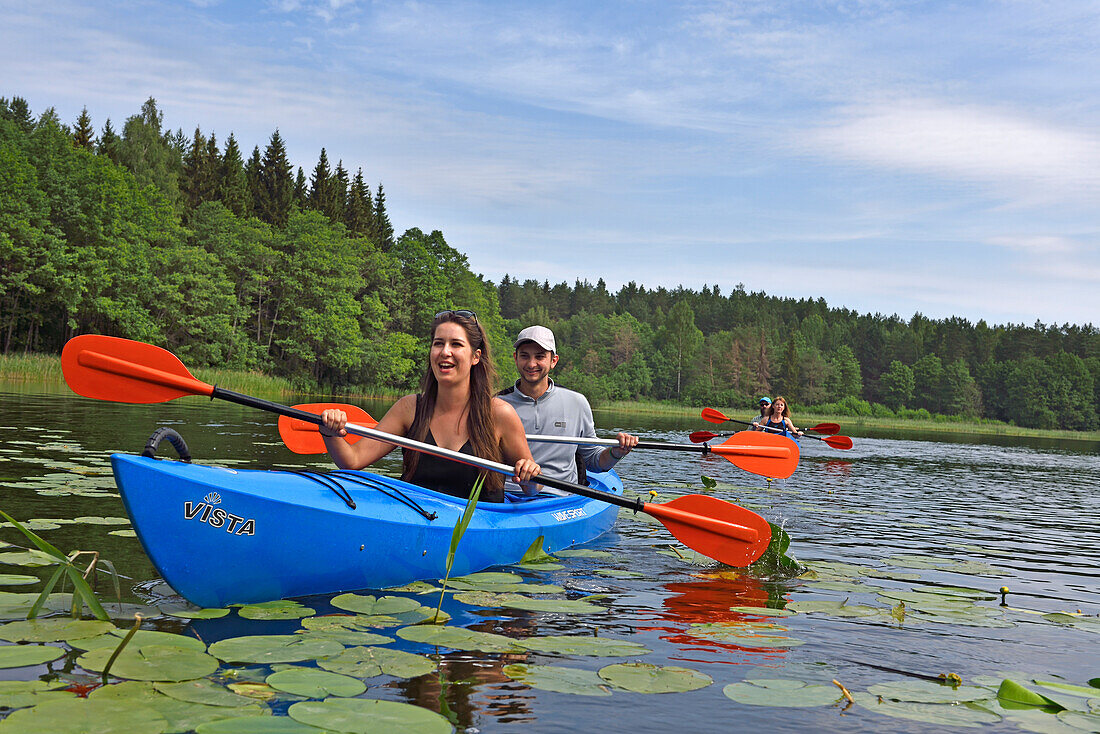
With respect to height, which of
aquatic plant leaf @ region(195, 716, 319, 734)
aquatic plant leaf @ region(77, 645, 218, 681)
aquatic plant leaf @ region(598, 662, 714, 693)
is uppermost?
aquatic plant leaf @ region(195, 716, 319, 734)

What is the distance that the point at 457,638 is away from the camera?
331 centimetres

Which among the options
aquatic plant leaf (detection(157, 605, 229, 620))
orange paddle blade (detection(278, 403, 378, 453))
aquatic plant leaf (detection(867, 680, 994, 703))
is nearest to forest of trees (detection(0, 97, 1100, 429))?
orange paddle blade (detection(278, 403, 378, 453))

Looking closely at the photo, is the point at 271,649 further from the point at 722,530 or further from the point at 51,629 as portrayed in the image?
the point at 722,530

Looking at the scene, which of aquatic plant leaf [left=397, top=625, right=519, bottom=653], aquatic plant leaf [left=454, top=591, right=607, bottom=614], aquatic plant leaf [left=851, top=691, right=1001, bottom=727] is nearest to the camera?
aquatic plant leaf [left=851, top=691, right=1001, bottom=727]

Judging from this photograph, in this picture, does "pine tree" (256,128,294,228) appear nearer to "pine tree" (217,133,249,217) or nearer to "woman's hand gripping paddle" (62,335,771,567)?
"pine tree" (217,133,249,217)

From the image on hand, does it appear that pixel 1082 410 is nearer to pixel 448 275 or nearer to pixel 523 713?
pixel 448 275

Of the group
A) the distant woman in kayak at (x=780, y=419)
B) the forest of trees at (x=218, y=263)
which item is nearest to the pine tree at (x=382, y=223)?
the forest of trees at (x=218, y=263)

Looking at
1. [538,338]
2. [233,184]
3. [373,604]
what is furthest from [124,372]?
[233,184]

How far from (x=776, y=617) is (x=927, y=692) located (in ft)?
3.94

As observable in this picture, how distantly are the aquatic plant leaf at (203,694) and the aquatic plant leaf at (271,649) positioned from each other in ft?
0.83

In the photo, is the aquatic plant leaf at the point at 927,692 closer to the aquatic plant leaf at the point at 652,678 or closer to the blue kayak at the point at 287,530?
the aquatic plant leaf at the point at 652,678

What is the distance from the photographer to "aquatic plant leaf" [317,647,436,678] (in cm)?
280

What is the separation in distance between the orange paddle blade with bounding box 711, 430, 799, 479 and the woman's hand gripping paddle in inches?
49.1

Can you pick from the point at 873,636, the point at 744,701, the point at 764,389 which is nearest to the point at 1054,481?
the point at 873,636
